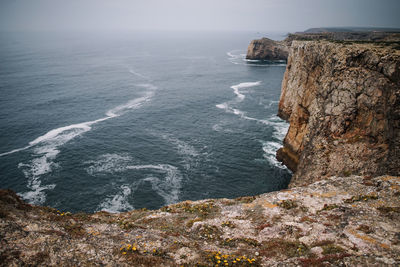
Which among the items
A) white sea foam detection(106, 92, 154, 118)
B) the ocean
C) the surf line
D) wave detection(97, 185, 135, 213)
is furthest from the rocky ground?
white sea foam detection(106, 92, 154, 118)

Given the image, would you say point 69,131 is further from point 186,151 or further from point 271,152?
point 271,152

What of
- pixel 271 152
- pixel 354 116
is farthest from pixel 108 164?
pixel 354 116

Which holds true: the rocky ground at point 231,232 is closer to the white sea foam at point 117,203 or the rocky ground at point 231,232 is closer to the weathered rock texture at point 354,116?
the weathered rock texture at point 354,116

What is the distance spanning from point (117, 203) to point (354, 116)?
41178 mm

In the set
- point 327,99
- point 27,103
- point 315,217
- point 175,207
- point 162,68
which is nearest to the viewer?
point 315,217

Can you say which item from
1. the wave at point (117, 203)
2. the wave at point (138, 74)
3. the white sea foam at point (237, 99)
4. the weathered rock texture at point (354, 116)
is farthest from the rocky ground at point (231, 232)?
the wave at point (138, 74)

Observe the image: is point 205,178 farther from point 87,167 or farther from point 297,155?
point 87,167

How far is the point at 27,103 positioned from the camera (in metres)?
81.8

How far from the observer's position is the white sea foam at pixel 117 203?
39.3m

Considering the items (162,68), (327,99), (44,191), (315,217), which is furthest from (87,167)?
(162,68)

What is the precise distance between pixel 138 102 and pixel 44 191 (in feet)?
167

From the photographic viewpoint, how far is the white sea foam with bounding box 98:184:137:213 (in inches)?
1549

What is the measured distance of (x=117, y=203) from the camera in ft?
133

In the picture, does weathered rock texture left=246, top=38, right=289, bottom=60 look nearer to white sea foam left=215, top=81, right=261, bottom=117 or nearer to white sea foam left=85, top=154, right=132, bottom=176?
white sea foam left=215, top=81, right=261, bottom=117
